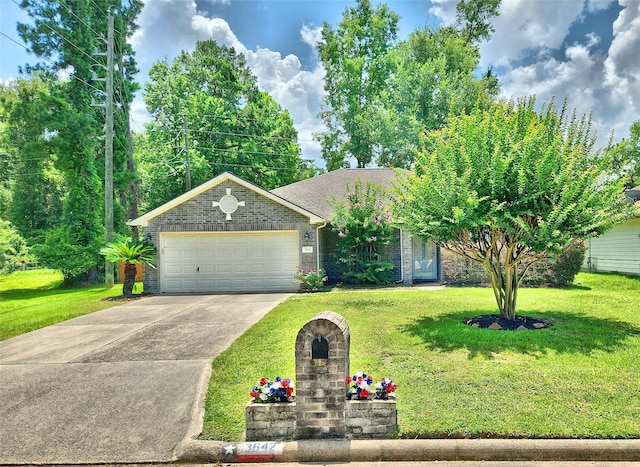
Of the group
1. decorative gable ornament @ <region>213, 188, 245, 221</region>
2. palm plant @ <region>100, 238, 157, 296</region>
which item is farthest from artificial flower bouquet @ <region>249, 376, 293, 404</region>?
palm plant @ <region>100, 238, 157, 296</region>

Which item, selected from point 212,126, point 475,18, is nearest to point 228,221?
point 212,126

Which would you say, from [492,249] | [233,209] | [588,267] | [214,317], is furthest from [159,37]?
[588,267]

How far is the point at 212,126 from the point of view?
28.8 m

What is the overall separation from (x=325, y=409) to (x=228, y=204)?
11.8 meters

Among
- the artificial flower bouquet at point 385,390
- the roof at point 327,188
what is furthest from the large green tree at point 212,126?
the artificial flower bouquet at point 385,390

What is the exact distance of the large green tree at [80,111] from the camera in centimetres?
1838

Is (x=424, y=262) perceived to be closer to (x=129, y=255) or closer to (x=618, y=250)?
(x=618, y=250)

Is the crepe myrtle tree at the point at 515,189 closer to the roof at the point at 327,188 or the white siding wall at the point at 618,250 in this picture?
the roof at the point at 327,188

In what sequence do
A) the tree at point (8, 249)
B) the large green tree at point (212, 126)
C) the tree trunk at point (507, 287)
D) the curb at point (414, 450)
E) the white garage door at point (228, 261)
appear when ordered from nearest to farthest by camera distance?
the curb at point (414, 450) → the tree trunk at point (507, 287) → the white garage door at point (228, 261) → the tree at point (8, 249) → the large green tree at point (212, 126)

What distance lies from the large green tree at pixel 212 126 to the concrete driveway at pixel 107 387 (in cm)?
1947

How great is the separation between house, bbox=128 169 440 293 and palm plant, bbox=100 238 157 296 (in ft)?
1.98

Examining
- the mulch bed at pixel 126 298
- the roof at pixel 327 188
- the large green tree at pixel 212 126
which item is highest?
the large green tree at pixel 212 126

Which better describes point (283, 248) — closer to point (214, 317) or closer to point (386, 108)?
point (214, 317)

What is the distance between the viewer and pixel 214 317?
9.73m
